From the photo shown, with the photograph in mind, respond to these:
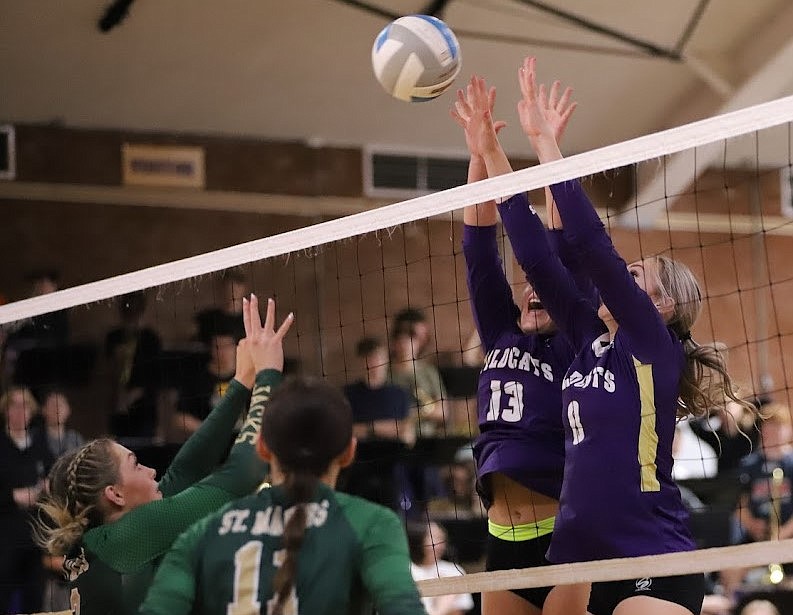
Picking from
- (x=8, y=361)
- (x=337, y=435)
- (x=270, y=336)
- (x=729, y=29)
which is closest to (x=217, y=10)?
(x=8, y=361)

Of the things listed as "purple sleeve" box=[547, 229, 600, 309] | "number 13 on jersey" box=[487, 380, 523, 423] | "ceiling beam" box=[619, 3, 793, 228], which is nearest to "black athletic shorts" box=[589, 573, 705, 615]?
"number 13 on jersey" box=[487, 380, 523, 423]

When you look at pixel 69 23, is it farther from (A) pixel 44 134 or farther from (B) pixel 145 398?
(B) pixel 145 398

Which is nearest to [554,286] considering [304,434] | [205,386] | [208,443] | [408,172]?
[208,443]

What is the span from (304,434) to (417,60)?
3016mm

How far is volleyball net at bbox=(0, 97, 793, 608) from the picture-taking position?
4.96m

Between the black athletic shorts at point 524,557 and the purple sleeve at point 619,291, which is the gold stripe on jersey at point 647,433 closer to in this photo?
the purple sleeve at point 619,291

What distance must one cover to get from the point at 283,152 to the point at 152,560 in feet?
33.7

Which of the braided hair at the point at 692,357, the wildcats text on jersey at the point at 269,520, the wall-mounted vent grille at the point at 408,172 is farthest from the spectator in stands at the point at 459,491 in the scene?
the wildcats text on jersey at the point at 269,520

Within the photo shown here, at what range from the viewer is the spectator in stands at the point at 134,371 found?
9.80 metres

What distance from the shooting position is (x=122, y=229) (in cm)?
1362

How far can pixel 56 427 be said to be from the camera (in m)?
9.44

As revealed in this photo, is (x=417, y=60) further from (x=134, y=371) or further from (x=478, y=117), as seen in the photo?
(x=134, y=371)

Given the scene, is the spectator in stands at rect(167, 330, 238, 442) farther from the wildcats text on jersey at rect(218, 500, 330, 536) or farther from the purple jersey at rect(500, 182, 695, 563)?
the wildcats text on jersey at rect(218, 500, 330, 536)

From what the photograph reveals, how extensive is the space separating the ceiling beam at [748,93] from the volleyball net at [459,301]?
4 centimetres
